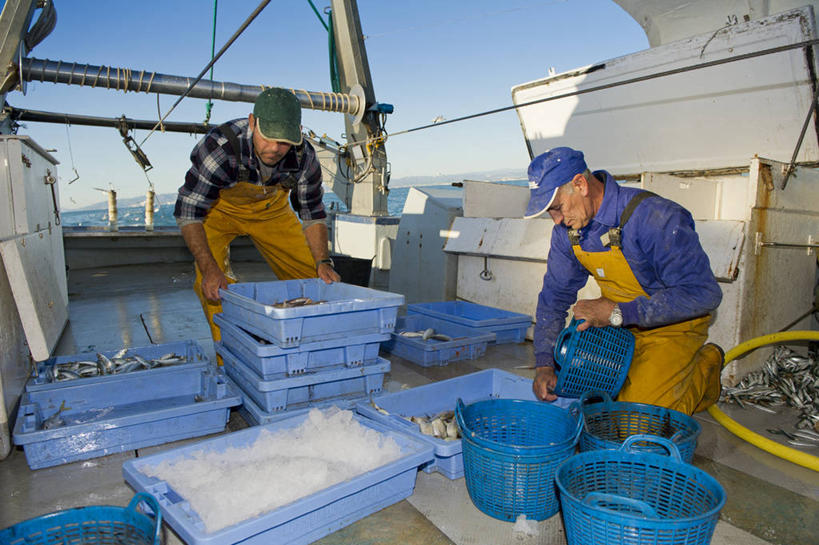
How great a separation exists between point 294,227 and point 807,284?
3964 mm

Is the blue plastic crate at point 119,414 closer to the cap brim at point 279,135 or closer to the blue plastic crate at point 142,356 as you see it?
the blue plastic crate at point 142,356

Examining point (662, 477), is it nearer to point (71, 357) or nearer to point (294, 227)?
point (294, 227)

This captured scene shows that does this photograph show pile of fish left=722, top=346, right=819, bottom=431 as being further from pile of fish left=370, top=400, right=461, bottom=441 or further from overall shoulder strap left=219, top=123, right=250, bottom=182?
overall shoulder strap left=219, top=123, right=250, bottom=182

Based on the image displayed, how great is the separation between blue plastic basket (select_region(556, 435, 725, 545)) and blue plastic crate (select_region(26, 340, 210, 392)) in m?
A: 2.21

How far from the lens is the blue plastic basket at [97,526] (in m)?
1.36

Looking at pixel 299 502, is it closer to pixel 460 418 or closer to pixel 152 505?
pixel 152 505

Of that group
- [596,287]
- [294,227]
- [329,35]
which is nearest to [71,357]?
[294,227]

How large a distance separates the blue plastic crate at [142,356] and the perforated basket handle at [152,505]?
137cm

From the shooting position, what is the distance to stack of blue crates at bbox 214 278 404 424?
2.34 metres

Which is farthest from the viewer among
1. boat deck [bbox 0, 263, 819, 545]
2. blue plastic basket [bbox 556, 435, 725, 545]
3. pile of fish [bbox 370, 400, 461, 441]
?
pile of fish [bbox 370, 400, 461, 441]

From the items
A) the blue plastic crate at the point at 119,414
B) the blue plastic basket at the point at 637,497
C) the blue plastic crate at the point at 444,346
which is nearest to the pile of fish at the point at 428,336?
the blue plastic crate at the point at 444,346

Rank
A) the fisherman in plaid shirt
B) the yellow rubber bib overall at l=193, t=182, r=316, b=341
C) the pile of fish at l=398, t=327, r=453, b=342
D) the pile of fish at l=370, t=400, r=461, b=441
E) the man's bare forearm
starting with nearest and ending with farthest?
the pile of fish at l=370, t=400, r=461, b=441
the fisherman in plaid shirt
the man's bare forearm
the yellow rubber bib overall at l=193, t=182, r=316, b=341
the pile of fish at l=398, t=327, r=453, b=342

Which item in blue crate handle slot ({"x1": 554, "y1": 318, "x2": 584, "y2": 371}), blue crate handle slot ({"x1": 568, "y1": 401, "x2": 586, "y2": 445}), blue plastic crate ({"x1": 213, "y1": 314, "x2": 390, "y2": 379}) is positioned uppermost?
blue crate handle slot ({"x1": 554, "y1": 318, "x2": 584, "y2": 371})

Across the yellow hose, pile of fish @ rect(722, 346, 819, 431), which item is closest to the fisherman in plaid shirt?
the yellow hose
